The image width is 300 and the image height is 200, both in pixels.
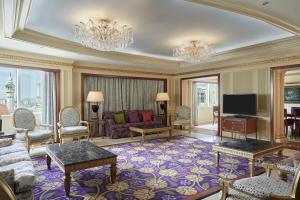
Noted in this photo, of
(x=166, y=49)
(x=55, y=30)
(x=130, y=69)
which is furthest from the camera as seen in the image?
(x=130, y=69)

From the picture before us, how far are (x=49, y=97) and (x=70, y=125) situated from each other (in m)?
1.07

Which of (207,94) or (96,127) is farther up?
(207,94)

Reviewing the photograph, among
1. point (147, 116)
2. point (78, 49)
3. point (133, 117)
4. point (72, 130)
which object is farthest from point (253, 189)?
point (147, 116)

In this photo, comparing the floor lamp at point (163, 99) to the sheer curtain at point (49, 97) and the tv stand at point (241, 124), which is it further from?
the sheer curtain at point (49, 97)

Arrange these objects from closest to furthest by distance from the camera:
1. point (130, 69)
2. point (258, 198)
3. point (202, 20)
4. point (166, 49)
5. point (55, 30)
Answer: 1. point (258, 198)
2. point (202, 20)
3. point (55, 30)
4. point (166, 49)
5. point (130, 69)

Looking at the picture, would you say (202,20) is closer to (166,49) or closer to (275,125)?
(166,49)

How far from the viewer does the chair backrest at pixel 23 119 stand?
4707 millimetres

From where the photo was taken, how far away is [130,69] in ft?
24.3

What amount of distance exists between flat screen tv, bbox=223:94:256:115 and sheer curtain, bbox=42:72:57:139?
5187 mm

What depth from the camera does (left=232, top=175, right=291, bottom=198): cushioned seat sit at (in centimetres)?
184

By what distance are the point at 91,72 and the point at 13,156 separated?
410 cm

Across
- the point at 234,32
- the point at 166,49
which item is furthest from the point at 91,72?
the point at 234,32

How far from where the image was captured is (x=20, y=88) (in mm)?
6402

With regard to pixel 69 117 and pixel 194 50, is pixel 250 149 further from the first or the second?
pixel 69 117
